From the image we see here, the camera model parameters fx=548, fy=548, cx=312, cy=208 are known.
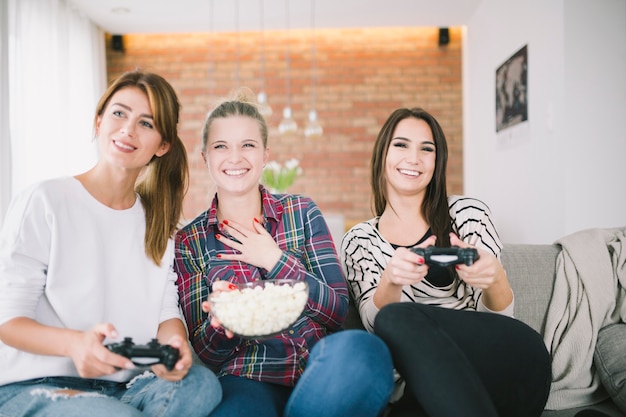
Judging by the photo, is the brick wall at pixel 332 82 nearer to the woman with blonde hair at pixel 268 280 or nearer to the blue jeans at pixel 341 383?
the woman with blonde hair at pixel 268 280

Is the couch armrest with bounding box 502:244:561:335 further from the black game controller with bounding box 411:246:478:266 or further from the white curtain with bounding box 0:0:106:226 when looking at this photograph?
the white curtain with bounding box 0:0:106:226

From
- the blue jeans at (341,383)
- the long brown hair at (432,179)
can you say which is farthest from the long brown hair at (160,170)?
the long brown hair at (432,179)

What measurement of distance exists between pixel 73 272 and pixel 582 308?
1.49m

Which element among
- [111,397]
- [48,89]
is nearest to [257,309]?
[111,397]

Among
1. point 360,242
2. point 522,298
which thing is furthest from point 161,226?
point 522,298

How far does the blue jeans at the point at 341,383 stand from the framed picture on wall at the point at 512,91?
9.40 ft

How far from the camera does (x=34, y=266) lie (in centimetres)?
125

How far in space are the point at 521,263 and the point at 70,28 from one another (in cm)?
481

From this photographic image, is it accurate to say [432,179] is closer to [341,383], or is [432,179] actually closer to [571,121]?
[341,383]

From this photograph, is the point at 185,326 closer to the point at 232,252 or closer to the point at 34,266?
the point at 232,252

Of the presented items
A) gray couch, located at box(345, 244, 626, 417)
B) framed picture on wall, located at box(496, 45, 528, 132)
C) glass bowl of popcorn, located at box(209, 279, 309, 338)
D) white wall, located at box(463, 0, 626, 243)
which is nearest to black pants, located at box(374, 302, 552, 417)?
glass bowl of popcorn, located at box(209, 279, 309, 338)

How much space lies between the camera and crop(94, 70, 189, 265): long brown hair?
4.90 ft

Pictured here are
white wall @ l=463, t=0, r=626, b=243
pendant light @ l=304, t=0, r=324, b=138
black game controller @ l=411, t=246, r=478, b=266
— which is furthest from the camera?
pendant light @ l=304, t=0, r=324, b=138

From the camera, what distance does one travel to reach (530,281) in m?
1.82
